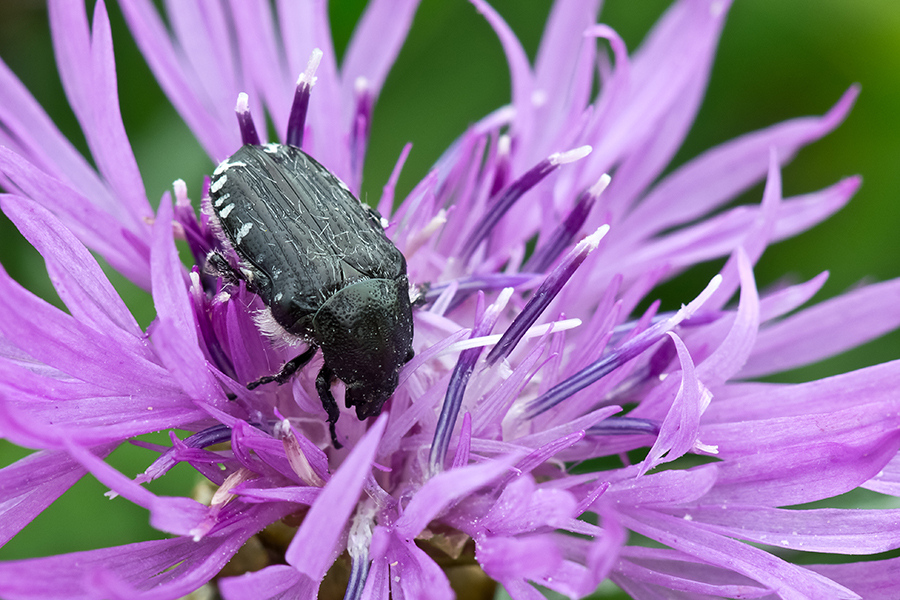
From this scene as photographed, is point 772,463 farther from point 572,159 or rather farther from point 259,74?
point 259,74

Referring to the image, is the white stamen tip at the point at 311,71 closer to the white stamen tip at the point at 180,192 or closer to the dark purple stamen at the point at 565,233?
the white stamen tip at the point at 180,192

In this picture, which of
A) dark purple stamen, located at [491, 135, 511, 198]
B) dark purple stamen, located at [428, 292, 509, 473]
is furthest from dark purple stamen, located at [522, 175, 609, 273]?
dark purple stamen, located at [428, 292, 509, 473]

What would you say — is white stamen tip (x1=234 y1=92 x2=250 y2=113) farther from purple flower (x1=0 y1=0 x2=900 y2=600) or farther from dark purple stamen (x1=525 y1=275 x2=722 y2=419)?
dark purple stamen (x1=525 y1=275 x2=722 y2=419)

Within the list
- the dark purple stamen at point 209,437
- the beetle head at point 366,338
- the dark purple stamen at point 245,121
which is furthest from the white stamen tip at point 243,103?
the dark purple stamen at point 209,437

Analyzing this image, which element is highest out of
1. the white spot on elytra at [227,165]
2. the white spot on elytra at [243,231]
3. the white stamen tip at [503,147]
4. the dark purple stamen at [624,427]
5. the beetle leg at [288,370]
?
the white spot on elytra at [227,165]

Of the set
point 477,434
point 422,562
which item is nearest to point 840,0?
point 477,434

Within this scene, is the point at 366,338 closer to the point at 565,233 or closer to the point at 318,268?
the point at 318,268

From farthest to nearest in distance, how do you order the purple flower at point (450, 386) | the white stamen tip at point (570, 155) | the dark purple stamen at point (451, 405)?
the white stamen tip at point (570, 155) < the dark purple stamen at point (451, 405) < the purple flower at point (450, 386)
